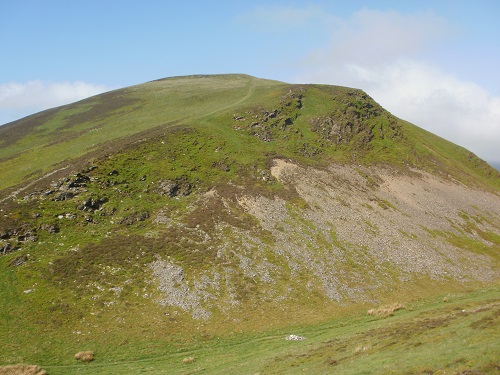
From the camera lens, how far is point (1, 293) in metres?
47.9

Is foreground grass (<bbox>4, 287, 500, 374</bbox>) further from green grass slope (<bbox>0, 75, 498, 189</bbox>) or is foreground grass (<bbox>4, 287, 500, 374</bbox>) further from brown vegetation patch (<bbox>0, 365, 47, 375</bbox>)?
green grass slope (<bbox>0, 75, 498, 189</bbox>)

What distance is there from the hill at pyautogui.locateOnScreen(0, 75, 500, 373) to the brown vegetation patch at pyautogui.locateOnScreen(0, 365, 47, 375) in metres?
2.24

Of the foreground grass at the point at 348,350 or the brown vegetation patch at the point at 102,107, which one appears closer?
the foreground grass at the point at 348,350

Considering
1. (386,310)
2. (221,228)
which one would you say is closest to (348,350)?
(386,310)

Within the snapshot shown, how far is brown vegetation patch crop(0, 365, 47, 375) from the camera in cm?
3559

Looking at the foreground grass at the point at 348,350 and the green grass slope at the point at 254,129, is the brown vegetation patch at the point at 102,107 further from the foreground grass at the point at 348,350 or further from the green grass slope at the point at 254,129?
the foreground grass at the point at 348,350

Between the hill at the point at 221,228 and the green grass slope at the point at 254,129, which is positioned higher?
the green grass slope at the point at 254,129

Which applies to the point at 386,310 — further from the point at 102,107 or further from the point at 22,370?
the point at 102,107

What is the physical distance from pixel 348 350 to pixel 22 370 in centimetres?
3227

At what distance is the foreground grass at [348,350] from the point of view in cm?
2367

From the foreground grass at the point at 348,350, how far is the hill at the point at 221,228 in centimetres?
175

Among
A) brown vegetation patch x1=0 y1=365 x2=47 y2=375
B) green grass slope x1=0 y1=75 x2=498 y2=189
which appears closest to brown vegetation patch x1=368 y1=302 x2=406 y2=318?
brown vegetation patch x1=0 y1=365 x2=47 y2=375

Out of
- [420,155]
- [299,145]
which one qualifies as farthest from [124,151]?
[420,155]

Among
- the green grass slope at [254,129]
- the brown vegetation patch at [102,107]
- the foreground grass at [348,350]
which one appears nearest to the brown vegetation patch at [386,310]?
the foreground grass at [348,350]
